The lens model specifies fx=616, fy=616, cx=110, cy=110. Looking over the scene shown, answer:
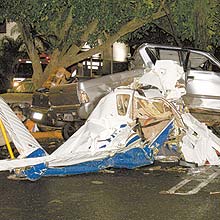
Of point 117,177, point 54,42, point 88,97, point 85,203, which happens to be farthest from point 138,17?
point 85,203

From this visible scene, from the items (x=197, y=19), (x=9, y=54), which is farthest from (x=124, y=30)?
(x=9, y=54)

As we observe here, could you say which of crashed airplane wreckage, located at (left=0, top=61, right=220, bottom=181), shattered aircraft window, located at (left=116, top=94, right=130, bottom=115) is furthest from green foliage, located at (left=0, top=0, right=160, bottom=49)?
shattered aircraft window, located at (left=116, top=94, right=130, bottom=115)

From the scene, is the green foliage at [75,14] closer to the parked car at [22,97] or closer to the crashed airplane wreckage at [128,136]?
the parked car at [22,97]

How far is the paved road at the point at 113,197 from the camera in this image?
6887mm

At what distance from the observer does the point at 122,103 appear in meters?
9.71

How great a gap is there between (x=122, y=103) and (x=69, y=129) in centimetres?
370

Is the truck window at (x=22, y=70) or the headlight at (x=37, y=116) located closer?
the headlight at (x=37, y=116)

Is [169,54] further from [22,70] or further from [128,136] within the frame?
[22,70]

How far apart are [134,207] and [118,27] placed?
36.6ft

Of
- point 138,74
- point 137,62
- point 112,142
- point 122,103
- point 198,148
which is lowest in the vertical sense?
point 198,148

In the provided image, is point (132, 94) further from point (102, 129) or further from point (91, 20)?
point (91, 20)

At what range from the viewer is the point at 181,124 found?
996cm

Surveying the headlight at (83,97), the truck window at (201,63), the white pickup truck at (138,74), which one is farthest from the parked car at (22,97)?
the truck window at (201,63)

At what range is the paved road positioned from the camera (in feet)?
22.6
